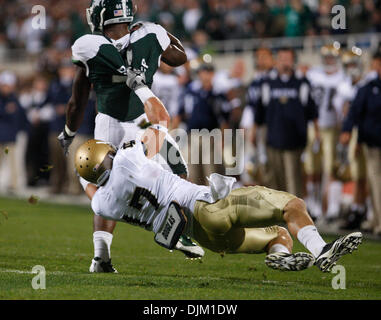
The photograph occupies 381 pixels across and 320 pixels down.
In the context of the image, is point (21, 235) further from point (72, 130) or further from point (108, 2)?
point (108, 2)

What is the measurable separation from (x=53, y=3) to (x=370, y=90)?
13.2 metres

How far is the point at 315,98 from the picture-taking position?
37.9 ft

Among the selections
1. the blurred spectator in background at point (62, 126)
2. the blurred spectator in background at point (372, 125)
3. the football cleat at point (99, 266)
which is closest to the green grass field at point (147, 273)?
the football cleat at point (99, 266)

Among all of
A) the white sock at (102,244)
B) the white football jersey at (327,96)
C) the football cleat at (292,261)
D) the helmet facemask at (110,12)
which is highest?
the helmet facemask at (110,12)

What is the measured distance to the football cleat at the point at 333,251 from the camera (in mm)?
5078

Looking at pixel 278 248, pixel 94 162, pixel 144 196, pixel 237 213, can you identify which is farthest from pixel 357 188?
pixel 94 162

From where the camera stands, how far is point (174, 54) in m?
6.58

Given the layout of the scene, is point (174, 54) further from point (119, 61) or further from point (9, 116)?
point (9, 116)

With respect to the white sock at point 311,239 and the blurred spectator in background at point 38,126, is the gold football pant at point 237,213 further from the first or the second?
the blurred spectator in background at point 38,126

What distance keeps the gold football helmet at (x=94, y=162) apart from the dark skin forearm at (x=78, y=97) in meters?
0.92

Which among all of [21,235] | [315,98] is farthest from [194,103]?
→ [21,235]

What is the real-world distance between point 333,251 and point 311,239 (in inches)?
7.9

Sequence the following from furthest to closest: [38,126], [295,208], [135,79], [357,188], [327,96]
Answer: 1. [38,126]
2. [327,96]
3. [357,188]
4. [135,79]
5. [295,208]

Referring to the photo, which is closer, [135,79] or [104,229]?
[135,79]
